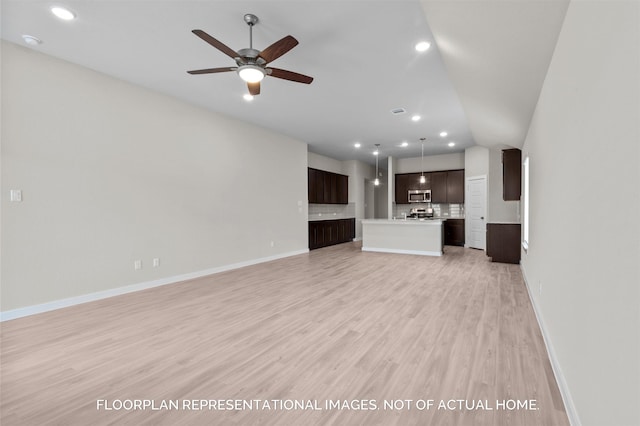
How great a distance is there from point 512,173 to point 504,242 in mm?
1459

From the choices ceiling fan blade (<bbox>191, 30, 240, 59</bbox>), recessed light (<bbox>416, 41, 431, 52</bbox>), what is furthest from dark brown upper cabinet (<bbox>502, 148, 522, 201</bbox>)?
ceiling fan blade (<bbox>191, 30, 240, 59</bbox>)

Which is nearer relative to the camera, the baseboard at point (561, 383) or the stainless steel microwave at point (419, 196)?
the baseboard at point (561, 383)

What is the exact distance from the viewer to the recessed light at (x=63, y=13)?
2660 millimetres

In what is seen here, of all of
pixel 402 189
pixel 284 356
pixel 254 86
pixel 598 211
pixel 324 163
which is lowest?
pixel 284 356

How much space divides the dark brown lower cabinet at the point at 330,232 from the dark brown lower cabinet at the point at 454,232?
10.5ft

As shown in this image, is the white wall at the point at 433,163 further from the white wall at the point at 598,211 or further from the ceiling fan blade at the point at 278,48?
the ceiling fan blade at the point at 278,48

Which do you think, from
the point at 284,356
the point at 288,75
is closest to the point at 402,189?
the point at 288,75

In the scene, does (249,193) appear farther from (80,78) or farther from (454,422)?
(454,422)

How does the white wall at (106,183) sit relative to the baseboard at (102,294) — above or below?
above

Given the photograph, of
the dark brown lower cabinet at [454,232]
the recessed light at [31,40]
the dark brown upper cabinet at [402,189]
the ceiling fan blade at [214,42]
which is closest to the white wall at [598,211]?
the ceiling fan blade at [214,42]

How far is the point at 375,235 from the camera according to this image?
8195 mm

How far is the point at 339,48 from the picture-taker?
327 centimetres

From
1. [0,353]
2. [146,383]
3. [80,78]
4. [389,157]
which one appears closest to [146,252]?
[0,353]

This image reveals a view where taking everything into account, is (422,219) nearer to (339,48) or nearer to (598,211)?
(339,48)
